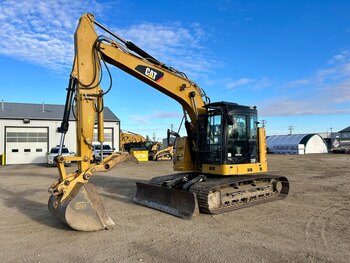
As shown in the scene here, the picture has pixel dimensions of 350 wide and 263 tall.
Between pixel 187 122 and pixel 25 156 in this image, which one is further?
pixel 25 156

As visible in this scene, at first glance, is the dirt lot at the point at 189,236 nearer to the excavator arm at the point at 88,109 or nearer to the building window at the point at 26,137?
the excavator arm at the point at 88,109

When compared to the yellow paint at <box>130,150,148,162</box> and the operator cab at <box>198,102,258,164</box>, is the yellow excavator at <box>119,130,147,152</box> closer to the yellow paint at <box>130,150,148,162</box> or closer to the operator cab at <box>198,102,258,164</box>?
the yellow paint at <box>130,150,148,162</box>

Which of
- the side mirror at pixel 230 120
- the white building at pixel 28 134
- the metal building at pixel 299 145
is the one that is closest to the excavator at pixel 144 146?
the white building at pixel 28 134

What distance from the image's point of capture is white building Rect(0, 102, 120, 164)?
31.7 meters

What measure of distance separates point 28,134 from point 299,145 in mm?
37481

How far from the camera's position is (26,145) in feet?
106

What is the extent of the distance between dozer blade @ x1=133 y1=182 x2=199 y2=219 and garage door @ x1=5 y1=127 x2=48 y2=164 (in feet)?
82.2

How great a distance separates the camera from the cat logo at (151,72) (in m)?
9.26

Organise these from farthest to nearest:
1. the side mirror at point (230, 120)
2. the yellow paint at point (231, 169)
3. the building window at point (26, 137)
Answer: the building window at point (26, 137), the side mirror at point (230, 120), the yellow paint at point (231, 169)

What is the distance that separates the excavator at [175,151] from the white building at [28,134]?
22.7 m

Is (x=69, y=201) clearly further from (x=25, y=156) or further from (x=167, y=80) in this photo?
(x=25, y=156)

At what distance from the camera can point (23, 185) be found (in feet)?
50.5

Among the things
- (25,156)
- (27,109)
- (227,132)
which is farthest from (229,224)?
(27,109)

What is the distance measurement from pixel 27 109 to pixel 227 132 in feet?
104
